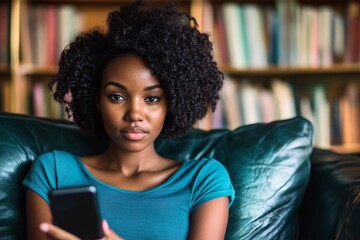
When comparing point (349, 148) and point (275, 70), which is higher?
point (275, 70)

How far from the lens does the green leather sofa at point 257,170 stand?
58.8 inches

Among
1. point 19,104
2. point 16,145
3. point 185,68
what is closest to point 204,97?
point 185,68

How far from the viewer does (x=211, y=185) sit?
4.82 feet

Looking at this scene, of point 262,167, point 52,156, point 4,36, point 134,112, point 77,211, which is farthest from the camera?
point 4,36

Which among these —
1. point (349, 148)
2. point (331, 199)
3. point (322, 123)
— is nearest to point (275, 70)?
point (322, 123)

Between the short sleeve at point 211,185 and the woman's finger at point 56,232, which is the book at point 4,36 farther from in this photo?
the woman's finger at point 56,232

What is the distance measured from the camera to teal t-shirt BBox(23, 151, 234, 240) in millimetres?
1397

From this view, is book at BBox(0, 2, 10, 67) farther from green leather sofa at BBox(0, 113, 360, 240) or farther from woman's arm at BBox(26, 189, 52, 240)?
woman's arm at BBox(26, 189, 52, 240)

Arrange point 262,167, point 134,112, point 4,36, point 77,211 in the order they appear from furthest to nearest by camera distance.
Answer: point 4,36, point 262,167, point 134,112, point 77,211

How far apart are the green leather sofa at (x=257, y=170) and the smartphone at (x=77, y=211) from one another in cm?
38

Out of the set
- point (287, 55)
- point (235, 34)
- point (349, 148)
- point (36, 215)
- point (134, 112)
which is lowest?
point (349, 148)

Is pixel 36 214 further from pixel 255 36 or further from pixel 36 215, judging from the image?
pixel 255 36

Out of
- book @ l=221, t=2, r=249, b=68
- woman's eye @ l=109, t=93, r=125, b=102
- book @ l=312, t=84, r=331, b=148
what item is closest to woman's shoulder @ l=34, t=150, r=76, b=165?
woman's eye @ l=109, t=93, r=125, b=102

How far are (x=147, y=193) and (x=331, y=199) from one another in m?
0.47
